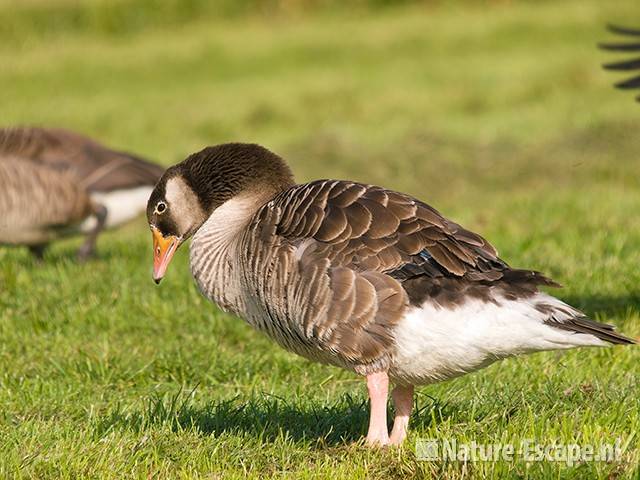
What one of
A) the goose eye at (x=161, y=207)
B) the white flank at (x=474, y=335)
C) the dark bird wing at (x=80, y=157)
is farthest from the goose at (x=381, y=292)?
the dark bird wing at (x=80, y=157)

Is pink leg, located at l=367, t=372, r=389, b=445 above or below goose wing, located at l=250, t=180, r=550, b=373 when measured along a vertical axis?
below

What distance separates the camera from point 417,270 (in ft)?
16.9

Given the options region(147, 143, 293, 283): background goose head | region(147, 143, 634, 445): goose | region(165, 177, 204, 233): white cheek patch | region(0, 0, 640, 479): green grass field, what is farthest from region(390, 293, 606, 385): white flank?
region(165, 177, 204, 233): white cheek patch

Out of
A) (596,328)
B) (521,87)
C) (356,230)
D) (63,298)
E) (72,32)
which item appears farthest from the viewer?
(72,32)

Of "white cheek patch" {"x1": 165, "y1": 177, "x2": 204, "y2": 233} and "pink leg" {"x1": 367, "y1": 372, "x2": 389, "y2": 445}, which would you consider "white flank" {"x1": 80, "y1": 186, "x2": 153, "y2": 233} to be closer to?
"white cheek patch" {"x1": 165, "y1": 177, "x2": 204, "y2": 233}

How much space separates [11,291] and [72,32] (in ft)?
69.3

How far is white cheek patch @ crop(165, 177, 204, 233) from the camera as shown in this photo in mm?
6102

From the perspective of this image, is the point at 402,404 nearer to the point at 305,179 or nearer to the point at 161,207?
the point at 161,207

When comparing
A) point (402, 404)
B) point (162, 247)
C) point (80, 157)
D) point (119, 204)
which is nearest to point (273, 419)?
point (402, 404)

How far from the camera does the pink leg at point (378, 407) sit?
206 inches

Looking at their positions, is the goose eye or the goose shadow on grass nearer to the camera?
the goose shadow on grass

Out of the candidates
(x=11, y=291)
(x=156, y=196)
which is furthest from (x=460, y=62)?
(x=156, y=196)

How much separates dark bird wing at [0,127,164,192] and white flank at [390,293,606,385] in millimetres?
6920

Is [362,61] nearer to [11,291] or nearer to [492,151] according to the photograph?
[492,151]
